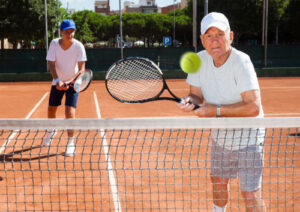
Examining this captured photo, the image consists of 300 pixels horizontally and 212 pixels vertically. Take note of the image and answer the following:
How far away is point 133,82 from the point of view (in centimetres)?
298

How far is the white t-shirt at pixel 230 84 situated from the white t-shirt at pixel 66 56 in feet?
8.96

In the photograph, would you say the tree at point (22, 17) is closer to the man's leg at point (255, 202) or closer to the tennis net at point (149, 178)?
the tennis net at point (149, 178)

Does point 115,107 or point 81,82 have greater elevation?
point 81,82

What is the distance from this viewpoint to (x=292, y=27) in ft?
119

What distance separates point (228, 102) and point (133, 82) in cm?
83

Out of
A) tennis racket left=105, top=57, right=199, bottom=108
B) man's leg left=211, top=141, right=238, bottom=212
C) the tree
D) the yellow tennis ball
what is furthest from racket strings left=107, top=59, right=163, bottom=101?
the tree

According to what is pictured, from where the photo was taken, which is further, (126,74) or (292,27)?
(292,27)

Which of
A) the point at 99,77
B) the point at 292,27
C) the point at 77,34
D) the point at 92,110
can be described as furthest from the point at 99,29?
the point at 92,110

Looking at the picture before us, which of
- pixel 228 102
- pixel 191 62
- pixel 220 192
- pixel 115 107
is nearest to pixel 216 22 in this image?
pixel 191 62

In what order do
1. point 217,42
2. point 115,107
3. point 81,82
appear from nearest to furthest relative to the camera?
point 217,42 → point 81,82 → point 115,107

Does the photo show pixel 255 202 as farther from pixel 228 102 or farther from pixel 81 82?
pixel 81 82

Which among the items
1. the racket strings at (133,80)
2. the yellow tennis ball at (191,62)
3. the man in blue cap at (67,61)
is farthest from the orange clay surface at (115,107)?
the yellow tennis ball at (191,62)

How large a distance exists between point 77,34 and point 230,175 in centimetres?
5339

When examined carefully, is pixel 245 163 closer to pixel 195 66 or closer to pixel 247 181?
pixel 247 181
